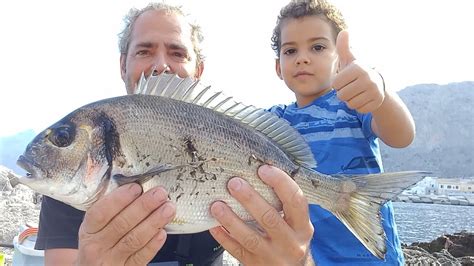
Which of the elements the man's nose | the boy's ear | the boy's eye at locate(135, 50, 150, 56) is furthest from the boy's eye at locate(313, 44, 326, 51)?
the boy's eye at locate(135, 50, 150, 56)

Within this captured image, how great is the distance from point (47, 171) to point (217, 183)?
0.77m

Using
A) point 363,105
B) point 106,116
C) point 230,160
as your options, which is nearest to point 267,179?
point 230,160

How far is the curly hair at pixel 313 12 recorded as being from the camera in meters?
3.75

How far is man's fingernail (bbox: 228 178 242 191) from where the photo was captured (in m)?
2.06

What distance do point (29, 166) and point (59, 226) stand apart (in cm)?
121

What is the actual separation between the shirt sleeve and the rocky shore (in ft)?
12.8

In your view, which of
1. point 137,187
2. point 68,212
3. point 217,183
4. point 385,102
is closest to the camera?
point 137,187

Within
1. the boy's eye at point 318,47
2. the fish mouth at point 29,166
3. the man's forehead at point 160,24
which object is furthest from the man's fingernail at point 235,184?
the boy's eye at point 318,47

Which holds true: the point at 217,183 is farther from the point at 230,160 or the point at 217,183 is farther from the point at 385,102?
the point at 385,102

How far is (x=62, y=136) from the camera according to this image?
2.04 metres

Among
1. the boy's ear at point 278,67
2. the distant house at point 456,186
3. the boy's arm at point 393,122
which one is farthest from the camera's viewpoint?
the distant house at point 456,186

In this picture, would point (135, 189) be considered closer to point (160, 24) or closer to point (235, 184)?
point (235, 184)

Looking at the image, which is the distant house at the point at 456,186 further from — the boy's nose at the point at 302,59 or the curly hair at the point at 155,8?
the curly hair at the point at 155,8

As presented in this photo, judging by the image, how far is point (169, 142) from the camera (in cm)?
207
